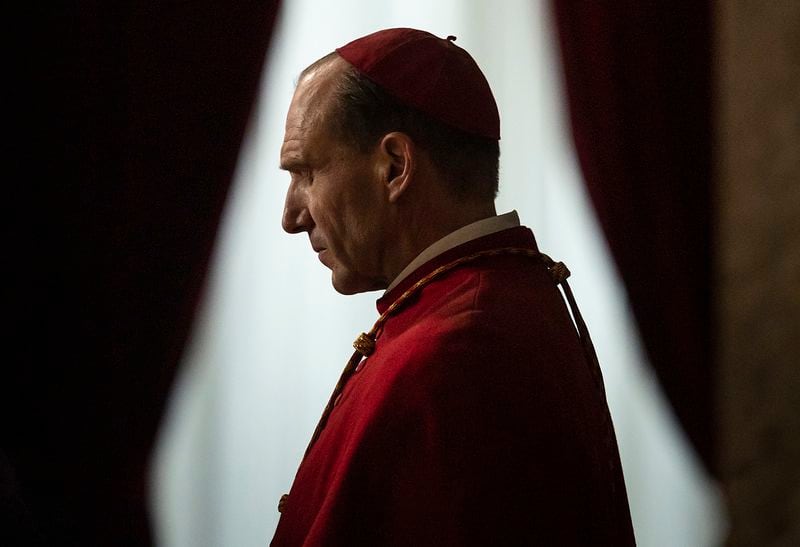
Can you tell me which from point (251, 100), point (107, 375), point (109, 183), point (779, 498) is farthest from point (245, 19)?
point (779, 498)

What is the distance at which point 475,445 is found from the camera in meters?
1.11

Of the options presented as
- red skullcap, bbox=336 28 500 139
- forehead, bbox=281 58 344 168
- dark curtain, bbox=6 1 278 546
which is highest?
red skullcap, bbox=336 28 500 139

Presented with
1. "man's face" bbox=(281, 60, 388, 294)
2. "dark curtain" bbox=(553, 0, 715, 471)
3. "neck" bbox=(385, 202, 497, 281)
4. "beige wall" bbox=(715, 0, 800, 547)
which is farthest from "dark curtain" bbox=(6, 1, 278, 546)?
"beige wall" bbox=(715, 0, 800, 547)

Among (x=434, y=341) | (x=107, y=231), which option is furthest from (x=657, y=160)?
(x=434, y=341)

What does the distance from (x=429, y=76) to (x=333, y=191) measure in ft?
0.70

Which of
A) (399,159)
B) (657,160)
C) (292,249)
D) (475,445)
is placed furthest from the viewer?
(657,160)

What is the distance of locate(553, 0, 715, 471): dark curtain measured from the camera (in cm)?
271

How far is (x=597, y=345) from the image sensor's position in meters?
2.75

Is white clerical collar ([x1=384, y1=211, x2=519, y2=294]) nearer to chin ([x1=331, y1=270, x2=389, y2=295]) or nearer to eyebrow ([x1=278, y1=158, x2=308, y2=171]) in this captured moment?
chin ([x1=331, y1=270, x2=389, y2=295])

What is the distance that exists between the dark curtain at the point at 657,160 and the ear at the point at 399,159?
59.1 inches

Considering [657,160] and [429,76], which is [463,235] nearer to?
[429,76]

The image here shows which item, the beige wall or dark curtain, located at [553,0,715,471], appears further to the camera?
the beige wall

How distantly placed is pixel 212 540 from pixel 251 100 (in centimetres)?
118

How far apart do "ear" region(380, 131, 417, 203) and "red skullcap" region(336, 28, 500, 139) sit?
0.18ft
